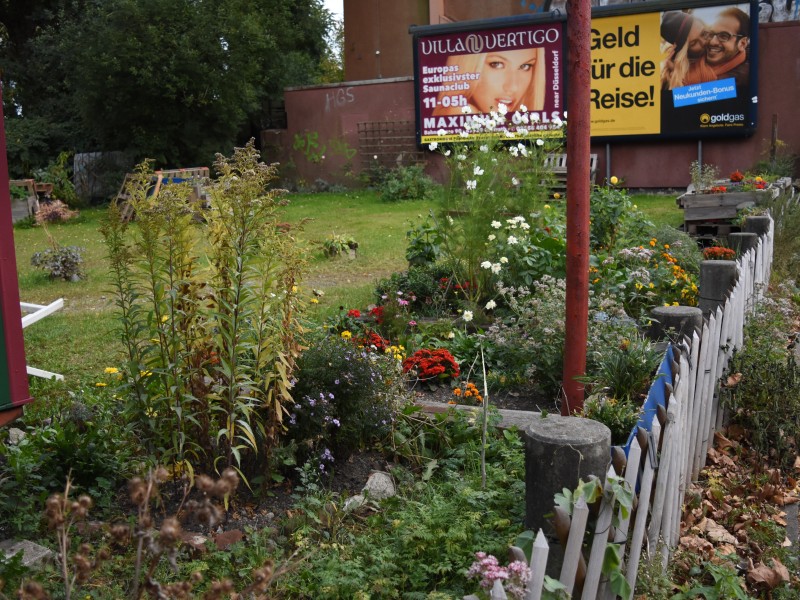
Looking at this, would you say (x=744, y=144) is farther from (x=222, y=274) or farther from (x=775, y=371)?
(x=222, y=274)

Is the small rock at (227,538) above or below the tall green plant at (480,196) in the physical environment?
below

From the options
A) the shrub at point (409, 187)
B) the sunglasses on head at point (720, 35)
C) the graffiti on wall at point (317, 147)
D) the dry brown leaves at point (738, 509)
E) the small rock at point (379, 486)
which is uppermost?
the sunglasses on head at point (720, 35)

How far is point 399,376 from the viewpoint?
478 cm

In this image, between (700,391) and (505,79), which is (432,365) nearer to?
(700,391)

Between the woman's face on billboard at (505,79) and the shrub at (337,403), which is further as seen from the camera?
the woman's face on billboard at (505,79)

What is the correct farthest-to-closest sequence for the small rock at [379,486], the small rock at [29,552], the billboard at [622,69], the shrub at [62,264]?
the billboard at [622,69] → the shrub at [62,264] → the small rock at [379,486] → the small rock at [29,552]

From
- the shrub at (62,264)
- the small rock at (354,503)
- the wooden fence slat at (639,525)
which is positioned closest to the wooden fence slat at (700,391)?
the wooden fence slat at (639,525)

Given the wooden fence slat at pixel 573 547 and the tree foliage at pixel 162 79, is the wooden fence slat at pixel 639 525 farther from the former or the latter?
the tree foliage at pixel 162 79

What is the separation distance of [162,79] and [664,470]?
17346 mm

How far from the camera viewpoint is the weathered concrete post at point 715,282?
5.23 meters

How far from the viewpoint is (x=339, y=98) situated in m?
20.8

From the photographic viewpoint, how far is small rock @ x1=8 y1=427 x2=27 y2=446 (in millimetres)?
4621

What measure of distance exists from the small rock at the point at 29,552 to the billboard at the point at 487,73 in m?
14.4

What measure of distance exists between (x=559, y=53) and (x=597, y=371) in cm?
1417
